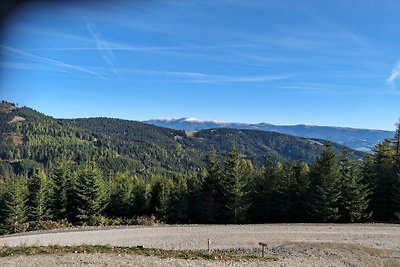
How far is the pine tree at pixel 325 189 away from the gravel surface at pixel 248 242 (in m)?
3.13

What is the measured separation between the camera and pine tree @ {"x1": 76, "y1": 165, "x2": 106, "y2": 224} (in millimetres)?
31109

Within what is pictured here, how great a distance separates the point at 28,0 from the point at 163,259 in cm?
1166

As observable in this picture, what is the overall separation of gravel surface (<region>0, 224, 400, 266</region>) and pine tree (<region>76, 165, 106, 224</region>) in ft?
30.0

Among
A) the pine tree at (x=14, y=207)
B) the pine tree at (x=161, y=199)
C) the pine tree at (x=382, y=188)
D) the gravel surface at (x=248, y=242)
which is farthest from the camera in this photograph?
the pine tree at (x=14, y=207)

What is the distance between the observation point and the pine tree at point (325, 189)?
25.3 metres

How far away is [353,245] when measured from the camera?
1648 cm

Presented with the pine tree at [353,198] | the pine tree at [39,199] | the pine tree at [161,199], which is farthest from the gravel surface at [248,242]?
the pine tree at [39,199]

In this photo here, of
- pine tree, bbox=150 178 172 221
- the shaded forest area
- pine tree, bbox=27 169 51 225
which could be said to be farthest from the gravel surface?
pine tree, bbox=27 169 51 225

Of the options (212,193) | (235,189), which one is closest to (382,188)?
(235,189)

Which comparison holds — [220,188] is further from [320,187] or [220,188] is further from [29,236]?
[29,236]

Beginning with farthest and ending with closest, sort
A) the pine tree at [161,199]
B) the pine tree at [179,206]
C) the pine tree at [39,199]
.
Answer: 1. the pine tree at [39,199]
2. the pine tree at [161,199]
3. the pine tree at [179,206]

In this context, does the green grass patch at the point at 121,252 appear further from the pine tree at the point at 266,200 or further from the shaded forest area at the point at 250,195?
the pine tree at the point at 266,200

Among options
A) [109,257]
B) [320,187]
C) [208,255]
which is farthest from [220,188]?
[109,257]

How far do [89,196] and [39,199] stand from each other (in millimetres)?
7927
